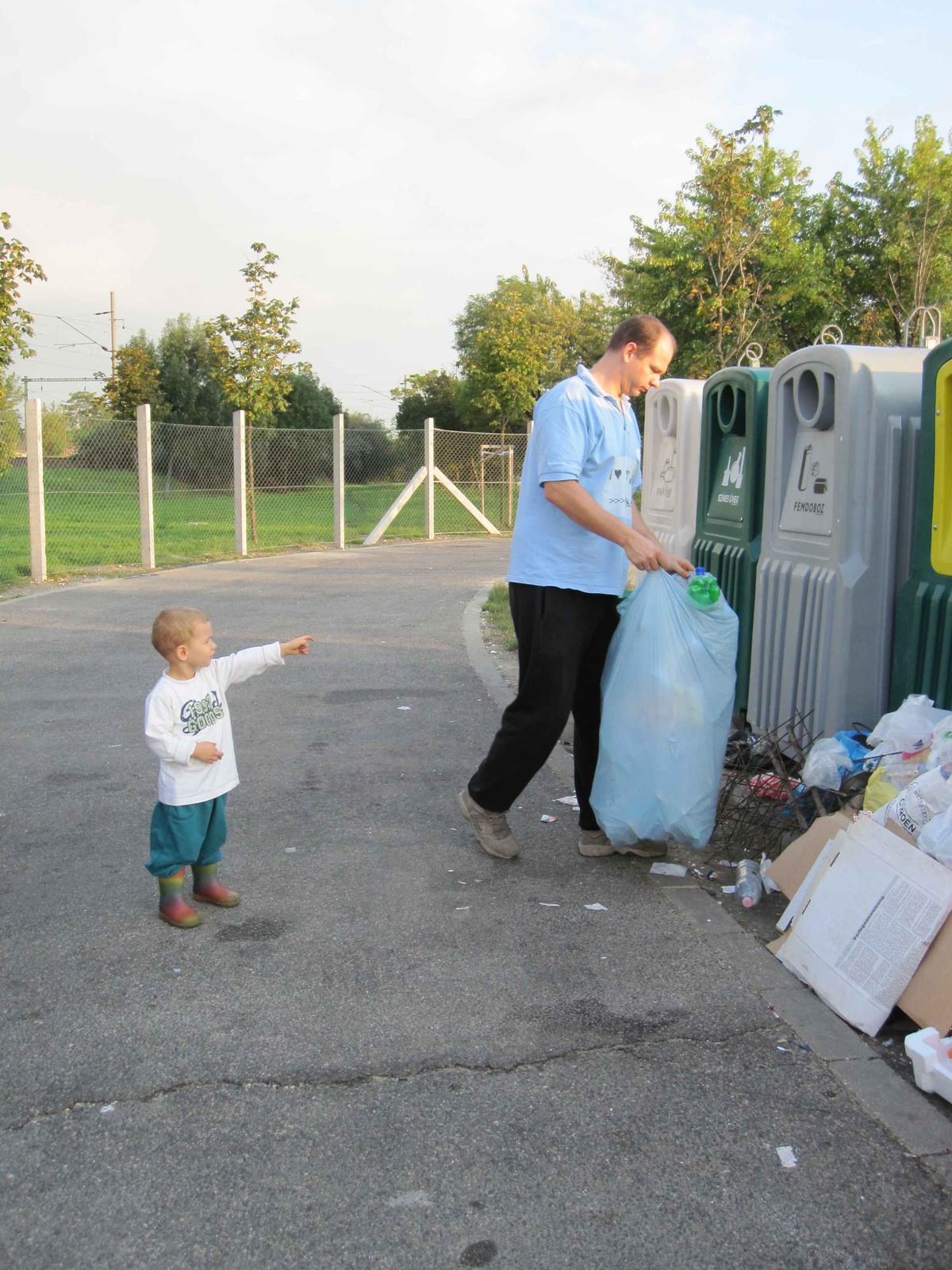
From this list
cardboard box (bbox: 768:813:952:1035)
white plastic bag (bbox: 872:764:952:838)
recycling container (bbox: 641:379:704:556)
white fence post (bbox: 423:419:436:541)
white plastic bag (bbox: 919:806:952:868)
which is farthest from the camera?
white fence post (bbox: 423:419:436:541)

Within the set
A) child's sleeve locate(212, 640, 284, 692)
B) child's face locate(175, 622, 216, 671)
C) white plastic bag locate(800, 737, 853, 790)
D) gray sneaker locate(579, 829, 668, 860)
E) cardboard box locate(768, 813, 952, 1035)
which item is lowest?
gray sneaker locate(579, 829, 668, 860)

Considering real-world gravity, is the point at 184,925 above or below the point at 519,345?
below

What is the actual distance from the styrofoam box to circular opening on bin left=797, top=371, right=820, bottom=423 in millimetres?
2530

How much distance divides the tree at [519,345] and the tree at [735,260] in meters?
3.24

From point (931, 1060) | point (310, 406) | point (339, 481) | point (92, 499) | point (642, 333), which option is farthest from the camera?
point (310, 406)

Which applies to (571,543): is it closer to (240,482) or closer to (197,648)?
(197,648)

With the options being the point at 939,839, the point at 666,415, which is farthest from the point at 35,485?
the point at 939,839

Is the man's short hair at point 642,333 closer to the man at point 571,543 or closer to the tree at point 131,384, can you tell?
the man at point 571,543

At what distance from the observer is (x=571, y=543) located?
3.65 metres

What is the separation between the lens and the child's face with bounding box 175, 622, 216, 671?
329 cm

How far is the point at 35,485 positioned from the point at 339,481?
6022 millimetres

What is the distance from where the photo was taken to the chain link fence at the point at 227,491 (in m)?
13.3

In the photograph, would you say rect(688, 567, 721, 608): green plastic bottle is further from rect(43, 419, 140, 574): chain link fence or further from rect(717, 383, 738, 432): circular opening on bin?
rect(43, 419, 140, 574): chain link fence

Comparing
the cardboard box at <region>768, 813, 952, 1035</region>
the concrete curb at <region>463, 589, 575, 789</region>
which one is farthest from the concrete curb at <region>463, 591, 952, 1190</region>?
the concrete curb at <region>463, 589, 575, 789</region>
